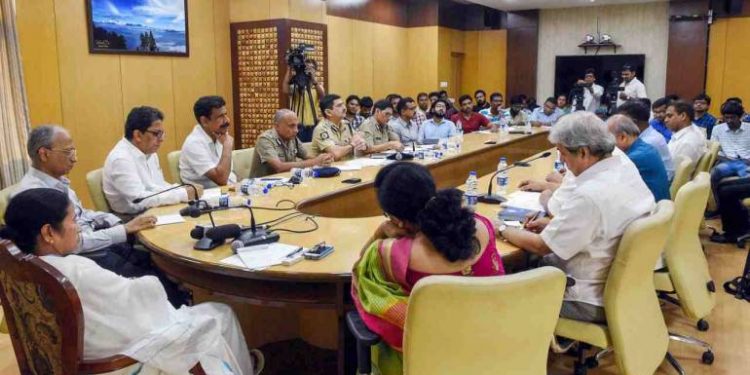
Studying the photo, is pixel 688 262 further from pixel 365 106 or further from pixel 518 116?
pixel 518 116

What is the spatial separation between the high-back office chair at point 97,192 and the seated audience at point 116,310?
1.49 meters

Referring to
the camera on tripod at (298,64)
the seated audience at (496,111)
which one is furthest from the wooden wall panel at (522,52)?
the camera on tripod at (298,64)

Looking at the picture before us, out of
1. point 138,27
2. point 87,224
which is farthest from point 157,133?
point 138,27

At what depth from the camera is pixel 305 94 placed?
6738 mm

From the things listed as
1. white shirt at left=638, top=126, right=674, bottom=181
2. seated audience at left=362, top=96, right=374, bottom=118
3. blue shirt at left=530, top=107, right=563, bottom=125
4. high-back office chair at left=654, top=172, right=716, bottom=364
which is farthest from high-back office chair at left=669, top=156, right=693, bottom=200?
blue shirt at left=530, top=107, right=563, bottom=125

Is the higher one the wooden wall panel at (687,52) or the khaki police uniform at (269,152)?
the wooden wall panel at (687,52)

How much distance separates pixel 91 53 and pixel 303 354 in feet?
13.0

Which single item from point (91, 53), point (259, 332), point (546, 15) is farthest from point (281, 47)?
point (546, 15)

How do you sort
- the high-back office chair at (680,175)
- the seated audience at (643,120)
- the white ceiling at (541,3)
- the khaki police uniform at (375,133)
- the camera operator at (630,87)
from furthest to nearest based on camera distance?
the white ceiling at (541,3)
the camera operator at (630,87)
the khaki police uniform at (375,133)
the high-back office chair at (680,175)
the seated audience at (643,120)

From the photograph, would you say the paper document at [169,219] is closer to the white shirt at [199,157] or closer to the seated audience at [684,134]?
the white shirt at [199,157]

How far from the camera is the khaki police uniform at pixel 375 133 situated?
18.6 feet

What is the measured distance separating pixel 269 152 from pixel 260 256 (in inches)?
90.5

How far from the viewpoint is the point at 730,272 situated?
402cm

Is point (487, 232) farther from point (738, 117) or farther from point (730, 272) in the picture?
point (738, 117)
